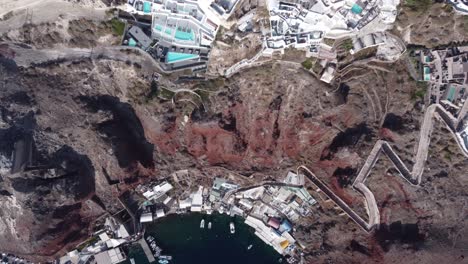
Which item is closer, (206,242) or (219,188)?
(219,188)

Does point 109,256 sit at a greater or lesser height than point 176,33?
lesser

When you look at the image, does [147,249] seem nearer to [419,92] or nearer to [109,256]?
[109,256]

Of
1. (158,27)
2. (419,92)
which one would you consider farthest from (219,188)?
(419,92)

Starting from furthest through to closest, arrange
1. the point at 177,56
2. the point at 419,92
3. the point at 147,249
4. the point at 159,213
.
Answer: the point at 147,249 < the point at 159,213 < the point at 177,56 < the point at 419,92

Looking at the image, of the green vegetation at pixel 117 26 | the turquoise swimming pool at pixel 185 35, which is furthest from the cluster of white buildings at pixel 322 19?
the green vegetation at pixel 117 26

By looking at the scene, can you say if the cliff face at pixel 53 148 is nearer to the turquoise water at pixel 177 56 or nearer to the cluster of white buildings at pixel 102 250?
the cluster of white buildings at pixel 102 250

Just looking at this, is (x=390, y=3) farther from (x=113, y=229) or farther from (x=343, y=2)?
(x=113, y=229)
